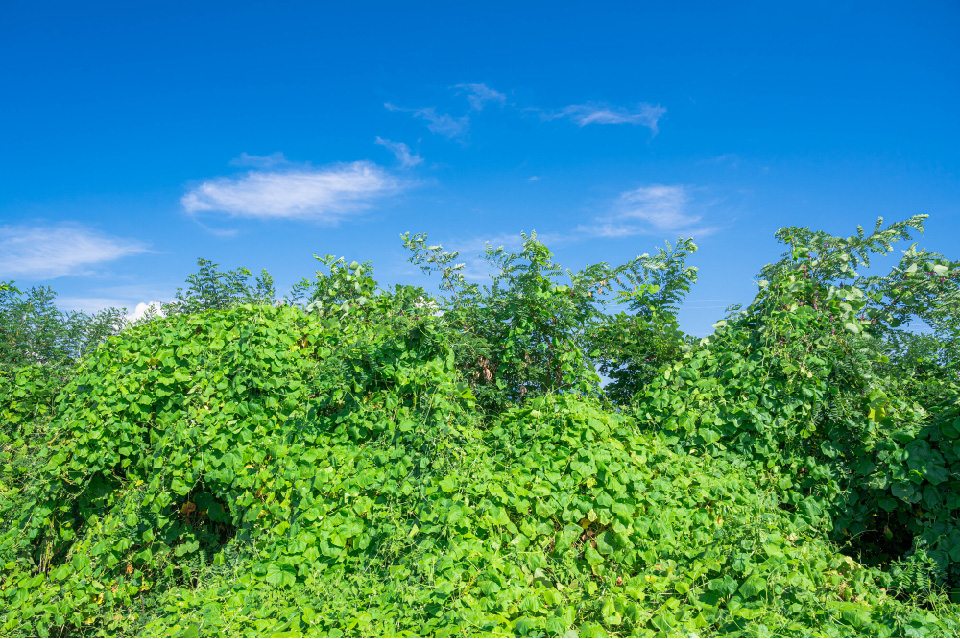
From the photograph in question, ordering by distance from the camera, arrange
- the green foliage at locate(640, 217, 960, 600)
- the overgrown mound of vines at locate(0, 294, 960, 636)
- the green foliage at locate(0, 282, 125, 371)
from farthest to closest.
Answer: the green foliage at locate(0, 282, 125, 371)
the green foliage at locate(640, 217, 960, 600)
the overgrown mound of vines at locate(0, 294, 960, 636)

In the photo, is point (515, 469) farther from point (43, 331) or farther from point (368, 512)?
point (43, 331)

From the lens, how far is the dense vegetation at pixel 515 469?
10.7 feet

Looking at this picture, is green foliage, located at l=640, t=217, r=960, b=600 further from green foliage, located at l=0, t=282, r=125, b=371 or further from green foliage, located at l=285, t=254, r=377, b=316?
green foliage, located at l=0, t=282, r=125, b=371

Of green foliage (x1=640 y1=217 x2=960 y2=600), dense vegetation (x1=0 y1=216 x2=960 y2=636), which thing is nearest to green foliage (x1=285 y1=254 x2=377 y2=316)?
dense vegetation (x1=0 y1=216 x2=960 y2=636)

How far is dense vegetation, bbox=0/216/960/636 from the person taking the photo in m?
3.26

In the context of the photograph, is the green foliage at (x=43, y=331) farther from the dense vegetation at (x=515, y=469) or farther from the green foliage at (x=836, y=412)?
the green foliage at (x=836, y=412)

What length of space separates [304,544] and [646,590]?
2.23 meters

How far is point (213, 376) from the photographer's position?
4574 mm

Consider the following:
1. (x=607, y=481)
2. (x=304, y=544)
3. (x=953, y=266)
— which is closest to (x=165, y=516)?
(x=304, y=544)

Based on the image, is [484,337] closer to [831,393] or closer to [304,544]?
[304,544]

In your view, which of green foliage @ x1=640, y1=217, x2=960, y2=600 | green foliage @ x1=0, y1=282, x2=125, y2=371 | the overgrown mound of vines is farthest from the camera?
green foliage @ x1=0, y1=282, x2=125, y2=371

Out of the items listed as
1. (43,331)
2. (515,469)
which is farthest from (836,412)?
(43,331)

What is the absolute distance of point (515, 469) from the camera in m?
3.85

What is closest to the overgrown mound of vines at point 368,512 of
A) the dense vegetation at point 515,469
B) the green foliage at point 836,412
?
the dense vegetation at point 515,469
